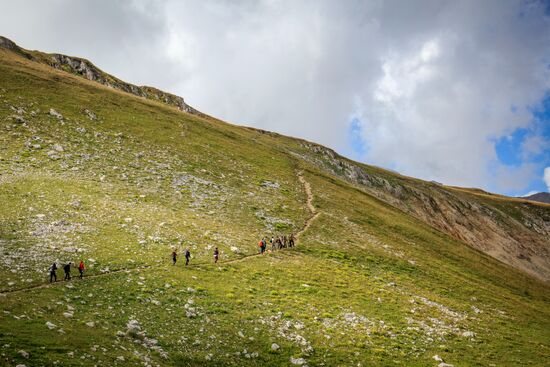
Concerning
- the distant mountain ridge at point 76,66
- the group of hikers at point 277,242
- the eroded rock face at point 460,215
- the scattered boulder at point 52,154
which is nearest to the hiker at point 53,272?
the group of hikers at point 277,242

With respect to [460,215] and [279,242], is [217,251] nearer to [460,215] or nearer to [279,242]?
[279,242]

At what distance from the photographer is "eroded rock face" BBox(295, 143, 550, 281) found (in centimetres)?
11431

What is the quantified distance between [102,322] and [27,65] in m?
86.2

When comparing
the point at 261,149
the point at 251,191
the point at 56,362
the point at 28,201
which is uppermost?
the point at 261,149

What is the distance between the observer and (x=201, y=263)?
36.1 metres

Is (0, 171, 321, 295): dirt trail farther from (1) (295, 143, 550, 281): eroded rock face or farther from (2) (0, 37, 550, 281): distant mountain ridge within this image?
(1) (295, 143, 550, 281): eroded rock face

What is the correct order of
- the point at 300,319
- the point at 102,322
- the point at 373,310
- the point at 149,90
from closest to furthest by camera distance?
the point at 102,322 < the point at 300,319 < the point at 373,310 < the point at 149,90

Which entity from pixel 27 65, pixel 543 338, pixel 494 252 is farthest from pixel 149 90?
pixel 543 338

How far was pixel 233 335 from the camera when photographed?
24.7 metres

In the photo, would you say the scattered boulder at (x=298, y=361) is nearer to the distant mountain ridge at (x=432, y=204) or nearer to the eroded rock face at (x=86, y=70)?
the distant mountain ridge at (x=432, y=204)

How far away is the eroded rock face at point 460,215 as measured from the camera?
114m

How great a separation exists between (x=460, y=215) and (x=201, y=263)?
116593 mm

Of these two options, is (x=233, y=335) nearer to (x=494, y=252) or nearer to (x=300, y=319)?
(x=300, y=319)

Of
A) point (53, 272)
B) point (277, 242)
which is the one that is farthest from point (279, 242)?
point (53, 272)
